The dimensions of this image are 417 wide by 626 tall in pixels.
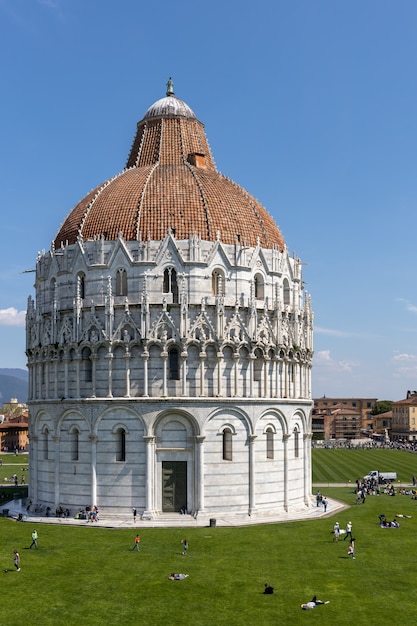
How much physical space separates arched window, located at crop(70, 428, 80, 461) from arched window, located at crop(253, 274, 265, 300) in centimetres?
1805

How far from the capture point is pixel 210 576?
39.3 m

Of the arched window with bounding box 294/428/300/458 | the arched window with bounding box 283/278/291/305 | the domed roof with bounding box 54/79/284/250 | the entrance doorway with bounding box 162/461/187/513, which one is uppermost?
the domed roof with bounding box 54/79/284/250

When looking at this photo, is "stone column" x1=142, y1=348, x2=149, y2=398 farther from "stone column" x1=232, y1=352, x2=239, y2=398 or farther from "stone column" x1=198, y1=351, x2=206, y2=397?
"stone column" x1=232, y1=352, x2=239, y2=398

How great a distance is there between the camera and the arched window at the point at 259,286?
61344 millimetres

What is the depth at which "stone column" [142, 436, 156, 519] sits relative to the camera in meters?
55.0

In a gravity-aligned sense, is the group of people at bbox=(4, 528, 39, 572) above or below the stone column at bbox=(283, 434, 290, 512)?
below

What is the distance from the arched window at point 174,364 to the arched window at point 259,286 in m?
8.90

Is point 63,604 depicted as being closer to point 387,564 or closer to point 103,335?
point 387,564

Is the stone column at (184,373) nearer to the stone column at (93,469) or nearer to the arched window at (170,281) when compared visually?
the arched window at (170,281)

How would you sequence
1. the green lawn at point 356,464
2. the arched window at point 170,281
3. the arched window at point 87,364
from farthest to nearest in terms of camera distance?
the green lawn at point 356,464
the arched window at point 87,364
the arched window at point 170,281

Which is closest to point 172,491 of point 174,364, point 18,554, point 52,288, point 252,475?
point 252,475

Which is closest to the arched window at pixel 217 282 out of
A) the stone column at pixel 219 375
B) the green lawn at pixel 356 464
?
the stone column at pixel 219 375

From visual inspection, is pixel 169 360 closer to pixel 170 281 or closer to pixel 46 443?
pixel 170 281

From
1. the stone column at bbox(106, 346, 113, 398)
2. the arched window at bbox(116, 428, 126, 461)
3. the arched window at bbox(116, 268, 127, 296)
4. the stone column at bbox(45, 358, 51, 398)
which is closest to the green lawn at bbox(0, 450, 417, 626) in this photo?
the arched window at bbox(116, 428, 126, 461)
